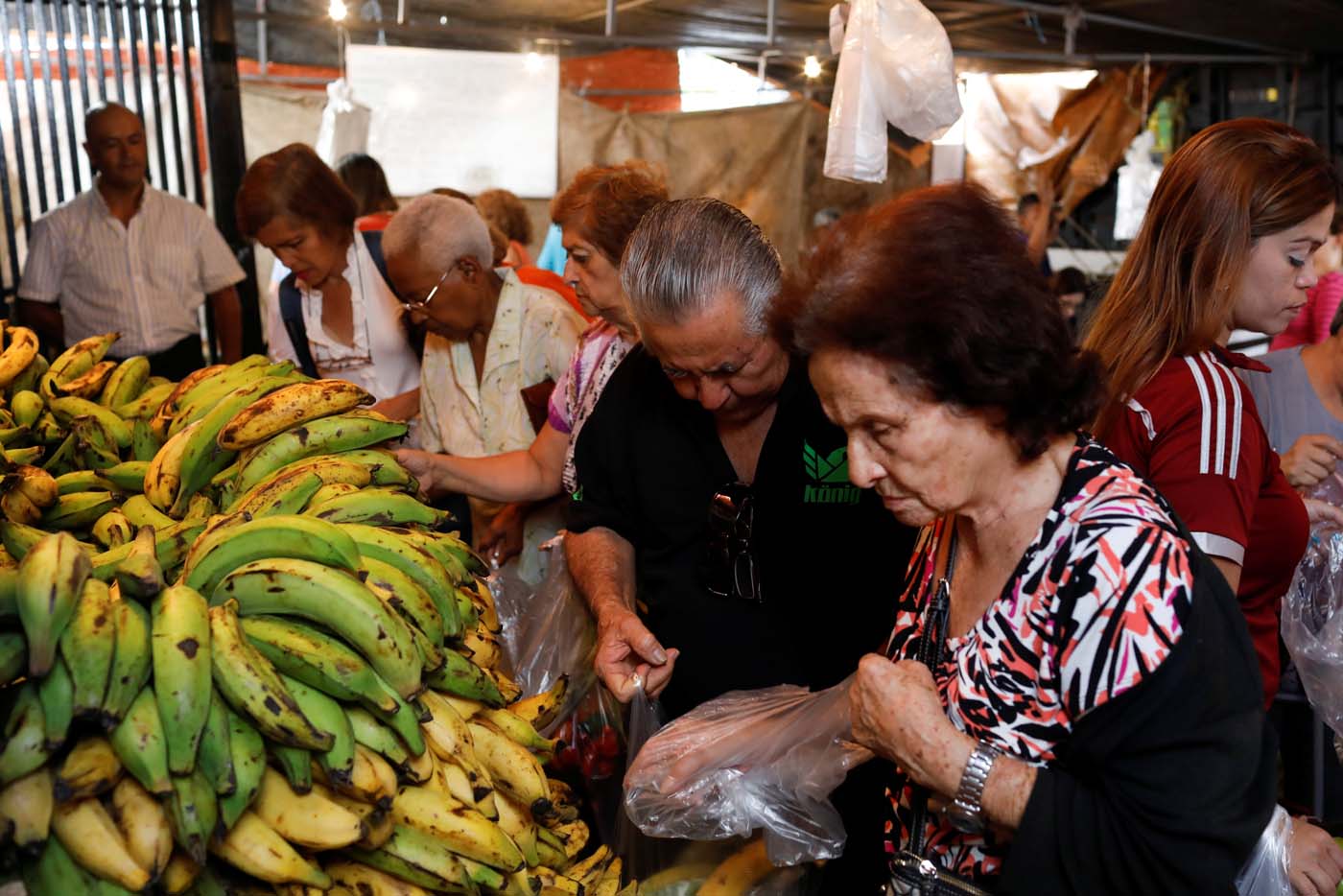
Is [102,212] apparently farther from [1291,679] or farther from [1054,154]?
[1054,154]

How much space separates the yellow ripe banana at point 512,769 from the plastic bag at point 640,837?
37 cm

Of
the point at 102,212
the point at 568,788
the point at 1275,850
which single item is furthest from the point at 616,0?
the point at 1275,850

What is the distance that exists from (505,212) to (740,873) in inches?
164

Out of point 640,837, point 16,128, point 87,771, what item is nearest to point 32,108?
point 16,128

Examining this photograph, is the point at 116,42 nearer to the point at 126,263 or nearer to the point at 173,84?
the point at 173,84

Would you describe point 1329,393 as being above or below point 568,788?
above

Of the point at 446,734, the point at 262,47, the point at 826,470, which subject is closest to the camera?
the point at 446,734

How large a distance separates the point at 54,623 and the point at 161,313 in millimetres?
4269

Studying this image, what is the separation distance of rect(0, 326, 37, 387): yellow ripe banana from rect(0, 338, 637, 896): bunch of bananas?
0.67 meters

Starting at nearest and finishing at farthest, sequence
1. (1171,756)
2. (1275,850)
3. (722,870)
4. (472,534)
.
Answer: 1. (1171,756)
2. (1275,850)
3. (722,870)
4. (472,534)

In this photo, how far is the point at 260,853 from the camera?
1271 mm

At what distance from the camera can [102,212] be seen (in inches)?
195

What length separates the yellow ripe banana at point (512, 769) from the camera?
5.36 ft

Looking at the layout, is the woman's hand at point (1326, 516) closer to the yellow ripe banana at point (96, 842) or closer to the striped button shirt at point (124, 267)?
the yellow ripe banana at point (96, 842)
